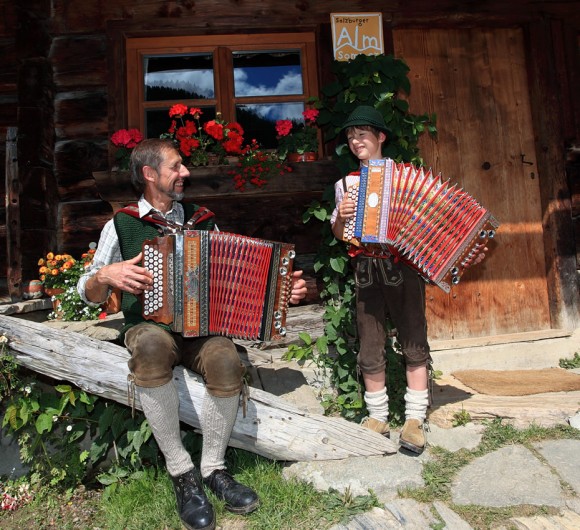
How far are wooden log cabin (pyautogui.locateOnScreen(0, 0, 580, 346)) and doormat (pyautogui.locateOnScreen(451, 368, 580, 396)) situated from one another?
538 millimetres

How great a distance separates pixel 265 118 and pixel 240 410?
2407mm

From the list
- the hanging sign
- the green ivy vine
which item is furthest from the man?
the hanging sign

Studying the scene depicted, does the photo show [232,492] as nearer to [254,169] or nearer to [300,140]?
[254,169]

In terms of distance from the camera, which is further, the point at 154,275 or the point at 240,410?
the point at 240,410

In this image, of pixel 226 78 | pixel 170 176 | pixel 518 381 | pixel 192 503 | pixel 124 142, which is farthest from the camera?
pixel 226 78

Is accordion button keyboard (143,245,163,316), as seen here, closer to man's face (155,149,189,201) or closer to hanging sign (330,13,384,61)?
man's face (155,149,189,201)

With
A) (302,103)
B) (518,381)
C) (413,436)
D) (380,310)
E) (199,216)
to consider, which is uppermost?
(302,103)

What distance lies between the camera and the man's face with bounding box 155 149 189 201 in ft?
9.06

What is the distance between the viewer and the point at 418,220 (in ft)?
8.84

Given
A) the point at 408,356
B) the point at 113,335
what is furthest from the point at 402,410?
the point at 113,335

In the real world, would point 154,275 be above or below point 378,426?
above

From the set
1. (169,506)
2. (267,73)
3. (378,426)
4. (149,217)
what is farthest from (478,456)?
(267,73)

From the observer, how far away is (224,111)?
413cm

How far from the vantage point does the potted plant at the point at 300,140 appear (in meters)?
3.84
